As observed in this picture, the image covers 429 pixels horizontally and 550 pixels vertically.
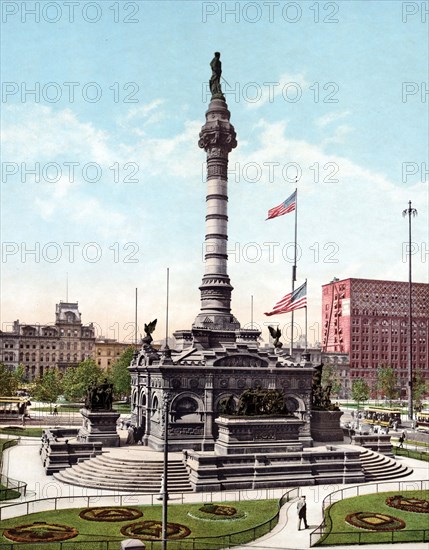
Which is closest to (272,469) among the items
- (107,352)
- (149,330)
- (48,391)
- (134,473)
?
(134,473)

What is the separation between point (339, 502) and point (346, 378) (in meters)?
109

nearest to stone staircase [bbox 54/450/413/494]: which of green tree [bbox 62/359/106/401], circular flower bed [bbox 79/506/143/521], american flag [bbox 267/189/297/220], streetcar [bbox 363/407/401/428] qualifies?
circular flower bed [bbox 79/506/143/521]

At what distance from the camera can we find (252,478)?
3881cm

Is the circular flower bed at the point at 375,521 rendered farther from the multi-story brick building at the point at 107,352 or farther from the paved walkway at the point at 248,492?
the multi-story brick building at the point at 107,352

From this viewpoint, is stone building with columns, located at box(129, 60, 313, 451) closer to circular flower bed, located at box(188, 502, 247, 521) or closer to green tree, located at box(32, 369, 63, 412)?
circular flower bed, located at box(188, 502, 247, 521)

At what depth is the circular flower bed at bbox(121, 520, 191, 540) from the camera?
2716cm

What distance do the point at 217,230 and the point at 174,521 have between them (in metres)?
34.2

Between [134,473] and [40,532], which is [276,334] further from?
[40,532]

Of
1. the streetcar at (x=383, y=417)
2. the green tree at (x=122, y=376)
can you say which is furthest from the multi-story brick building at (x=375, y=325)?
the green tree at (x=122, y=376)

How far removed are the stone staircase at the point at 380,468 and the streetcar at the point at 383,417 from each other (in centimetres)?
2653

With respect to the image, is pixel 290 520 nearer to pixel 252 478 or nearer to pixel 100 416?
pixel 252 478

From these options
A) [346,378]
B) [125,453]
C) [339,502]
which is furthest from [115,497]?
[346,378]

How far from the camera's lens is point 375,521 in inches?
1171

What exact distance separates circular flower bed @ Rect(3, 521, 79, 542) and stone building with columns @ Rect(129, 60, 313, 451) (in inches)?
689
